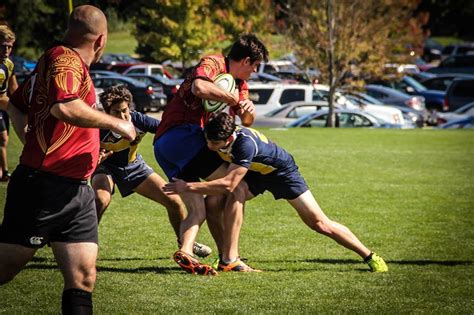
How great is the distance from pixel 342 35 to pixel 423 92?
831 centimetres

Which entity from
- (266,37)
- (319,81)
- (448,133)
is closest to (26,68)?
(266,37)

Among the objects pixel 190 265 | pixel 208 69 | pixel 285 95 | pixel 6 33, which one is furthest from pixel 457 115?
pixel 190 265

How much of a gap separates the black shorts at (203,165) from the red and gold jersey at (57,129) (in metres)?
2.80

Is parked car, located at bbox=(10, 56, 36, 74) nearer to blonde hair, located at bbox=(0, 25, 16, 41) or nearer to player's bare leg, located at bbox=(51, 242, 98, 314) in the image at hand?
blonde hair, located at bbox=(0, 25, 16, 41)

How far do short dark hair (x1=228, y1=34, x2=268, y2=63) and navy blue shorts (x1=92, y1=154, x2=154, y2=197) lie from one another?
1.53 meters

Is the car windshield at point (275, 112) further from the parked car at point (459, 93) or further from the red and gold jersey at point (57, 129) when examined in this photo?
the red and gold jersey at point (57, 129)

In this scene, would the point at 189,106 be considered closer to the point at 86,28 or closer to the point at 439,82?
the point at 86,28

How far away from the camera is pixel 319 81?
108ft

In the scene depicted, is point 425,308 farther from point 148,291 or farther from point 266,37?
point 266,37

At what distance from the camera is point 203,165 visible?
8.39 metres

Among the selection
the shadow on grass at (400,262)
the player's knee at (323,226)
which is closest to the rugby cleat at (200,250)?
the shadow on grass at (400,262)

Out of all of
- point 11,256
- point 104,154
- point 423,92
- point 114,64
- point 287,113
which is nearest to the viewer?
point 11,256

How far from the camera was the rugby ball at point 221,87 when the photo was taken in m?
8.11

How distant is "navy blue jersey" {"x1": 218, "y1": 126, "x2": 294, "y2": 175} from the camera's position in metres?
7.96
